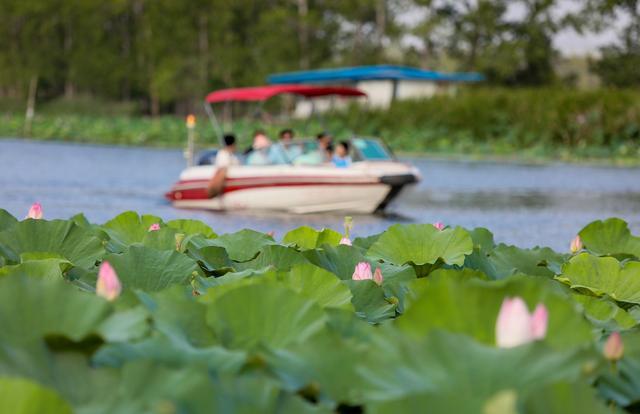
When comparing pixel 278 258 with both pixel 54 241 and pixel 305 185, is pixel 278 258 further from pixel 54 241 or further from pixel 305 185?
pixel 305 185

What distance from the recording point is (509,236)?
15.3m

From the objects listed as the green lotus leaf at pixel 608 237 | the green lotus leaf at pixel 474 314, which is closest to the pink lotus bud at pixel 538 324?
the green lotus leaf at pixel 474 314

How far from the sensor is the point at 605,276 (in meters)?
3.52

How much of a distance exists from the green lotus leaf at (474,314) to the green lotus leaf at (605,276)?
139cm

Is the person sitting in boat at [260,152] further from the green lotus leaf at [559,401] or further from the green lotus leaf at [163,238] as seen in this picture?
the green lotus leaf at [559,401]

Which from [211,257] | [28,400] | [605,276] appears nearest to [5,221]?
[211,257]

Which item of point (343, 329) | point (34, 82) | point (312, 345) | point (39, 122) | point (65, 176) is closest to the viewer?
point (312, 345)

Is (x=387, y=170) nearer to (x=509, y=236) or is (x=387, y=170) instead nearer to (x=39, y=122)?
(x=509, y=236)

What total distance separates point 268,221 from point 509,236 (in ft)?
11.3

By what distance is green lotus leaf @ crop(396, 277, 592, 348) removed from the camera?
6.64 feet

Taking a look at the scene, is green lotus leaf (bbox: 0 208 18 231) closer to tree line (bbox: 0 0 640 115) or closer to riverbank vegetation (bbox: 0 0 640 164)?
riverbank vegetation (bbox: 0 0 640 164)

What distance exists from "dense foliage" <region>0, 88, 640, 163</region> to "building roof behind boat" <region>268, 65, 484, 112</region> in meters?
1.40

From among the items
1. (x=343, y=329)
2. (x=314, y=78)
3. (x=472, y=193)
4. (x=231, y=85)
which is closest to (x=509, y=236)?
(x=472, y=193)

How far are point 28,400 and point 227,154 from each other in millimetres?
15921
